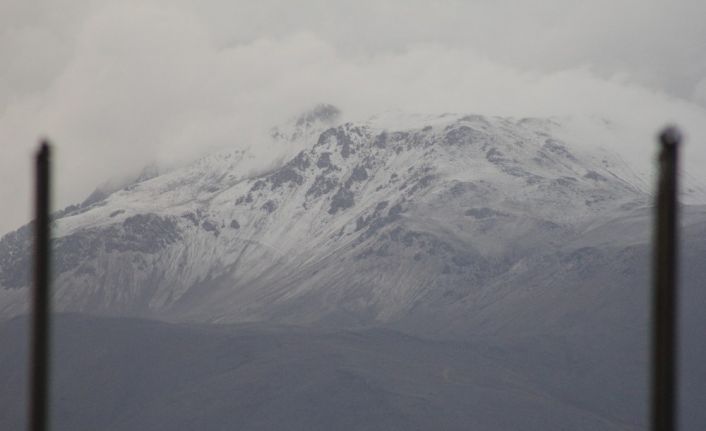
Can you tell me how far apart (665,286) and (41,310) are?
7.14 meters

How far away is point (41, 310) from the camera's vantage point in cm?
1884

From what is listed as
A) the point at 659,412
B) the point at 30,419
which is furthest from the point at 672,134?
the point at 30,419

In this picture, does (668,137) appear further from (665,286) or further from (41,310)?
(41,310)

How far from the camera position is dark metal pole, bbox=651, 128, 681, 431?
1805 centimetres

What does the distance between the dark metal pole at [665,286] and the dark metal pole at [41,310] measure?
22.9 ft

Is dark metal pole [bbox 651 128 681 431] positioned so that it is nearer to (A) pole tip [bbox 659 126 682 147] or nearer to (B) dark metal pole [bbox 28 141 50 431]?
(A) pole tip [bbox 659 126 682 147]

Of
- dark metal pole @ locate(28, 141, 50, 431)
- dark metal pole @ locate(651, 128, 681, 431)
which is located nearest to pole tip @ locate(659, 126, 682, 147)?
dark metal pole @ locate(651, 128, 681, 431)

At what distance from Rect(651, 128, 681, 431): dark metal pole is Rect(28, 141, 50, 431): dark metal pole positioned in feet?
22.9

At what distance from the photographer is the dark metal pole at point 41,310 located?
61.4ft

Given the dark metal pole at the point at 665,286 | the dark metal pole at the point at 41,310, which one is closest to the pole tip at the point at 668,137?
the dark metal pole at the point at 665,286

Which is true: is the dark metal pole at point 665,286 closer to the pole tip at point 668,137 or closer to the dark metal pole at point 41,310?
the pole tip at point 668,137

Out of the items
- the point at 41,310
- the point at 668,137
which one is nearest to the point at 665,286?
the point at 668,137

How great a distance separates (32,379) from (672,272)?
7.54m

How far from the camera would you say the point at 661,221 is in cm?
1823
